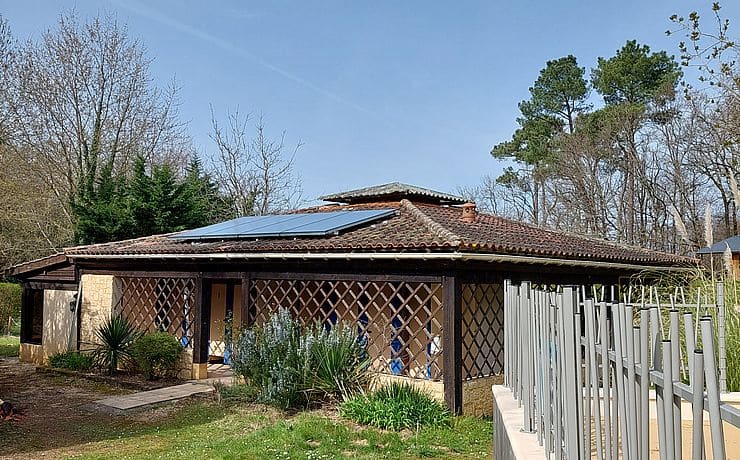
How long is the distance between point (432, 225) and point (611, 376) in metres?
7.82

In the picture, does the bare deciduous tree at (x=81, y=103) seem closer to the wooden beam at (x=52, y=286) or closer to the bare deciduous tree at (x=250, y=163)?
the bare deciduous tree at (x=250, y=163)

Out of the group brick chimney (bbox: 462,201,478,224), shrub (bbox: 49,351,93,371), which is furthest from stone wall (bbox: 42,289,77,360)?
brick chimney (bbox: 462,201,478,224)

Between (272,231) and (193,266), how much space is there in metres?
1.89

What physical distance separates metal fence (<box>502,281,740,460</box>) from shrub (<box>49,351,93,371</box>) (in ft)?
37.4

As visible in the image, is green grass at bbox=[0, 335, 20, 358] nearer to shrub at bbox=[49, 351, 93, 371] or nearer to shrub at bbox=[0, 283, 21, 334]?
shrub at bbox=[0, 283, 21, 334]

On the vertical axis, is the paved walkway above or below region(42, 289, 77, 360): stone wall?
below

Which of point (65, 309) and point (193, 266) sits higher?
point (193, 266)

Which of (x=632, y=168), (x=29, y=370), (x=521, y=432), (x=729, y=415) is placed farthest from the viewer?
(x=632, y=168)

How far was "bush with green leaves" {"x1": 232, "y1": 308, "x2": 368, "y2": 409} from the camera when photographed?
926 cm

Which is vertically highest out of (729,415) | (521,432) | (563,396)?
(729,415)

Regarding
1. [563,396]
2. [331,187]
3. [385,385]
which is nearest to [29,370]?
[385,385]

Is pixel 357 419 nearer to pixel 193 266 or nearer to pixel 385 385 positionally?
pixel 385 385

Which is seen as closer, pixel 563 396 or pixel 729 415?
pixel 729 415

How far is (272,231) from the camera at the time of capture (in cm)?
1214
